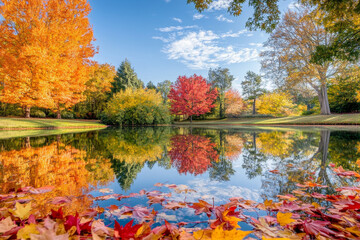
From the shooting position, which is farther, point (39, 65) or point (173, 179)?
point (39, 65)

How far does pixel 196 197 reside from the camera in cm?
158

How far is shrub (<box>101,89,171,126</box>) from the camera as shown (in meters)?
17.7

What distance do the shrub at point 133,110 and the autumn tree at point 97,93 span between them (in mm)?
6421

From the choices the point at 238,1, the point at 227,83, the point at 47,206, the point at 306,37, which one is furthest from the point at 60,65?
the point at 227,83

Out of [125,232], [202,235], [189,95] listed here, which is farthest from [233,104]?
[125,232]

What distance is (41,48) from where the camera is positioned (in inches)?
374

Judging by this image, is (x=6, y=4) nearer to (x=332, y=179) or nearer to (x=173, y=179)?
(x=173, y=179)

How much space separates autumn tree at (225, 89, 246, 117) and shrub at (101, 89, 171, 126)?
49.1ft

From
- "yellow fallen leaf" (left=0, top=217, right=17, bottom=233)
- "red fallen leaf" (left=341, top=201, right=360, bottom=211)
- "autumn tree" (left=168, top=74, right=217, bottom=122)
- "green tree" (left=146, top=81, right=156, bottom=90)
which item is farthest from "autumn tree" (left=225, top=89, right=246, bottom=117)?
"yellow fallen leaf" (left=0, top=217, right=17, bottom=233)

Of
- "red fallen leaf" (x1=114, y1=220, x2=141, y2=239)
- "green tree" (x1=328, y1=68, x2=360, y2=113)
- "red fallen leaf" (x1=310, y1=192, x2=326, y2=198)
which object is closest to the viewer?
"red fallen leaf" (x1=114, y1=220, x2=141, y2=239)

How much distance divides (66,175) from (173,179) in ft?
4.43

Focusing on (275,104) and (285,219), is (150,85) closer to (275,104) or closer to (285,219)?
(275,104)

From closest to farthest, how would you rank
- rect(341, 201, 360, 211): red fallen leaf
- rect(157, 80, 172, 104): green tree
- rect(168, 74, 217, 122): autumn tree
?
rect(341, 201, 360, 211): red fallen leaf, rect(168, 74, 217, 122): autumn tree, rect(157, 80, 172, 104): green tree

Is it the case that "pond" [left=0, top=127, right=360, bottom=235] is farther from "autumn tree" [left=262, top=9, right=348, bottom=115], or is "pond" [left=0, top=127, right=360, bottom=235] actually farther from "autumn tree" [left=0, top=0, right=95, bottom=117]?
"autumn tree" [left=262, top=9, right=348, bottom=115]
